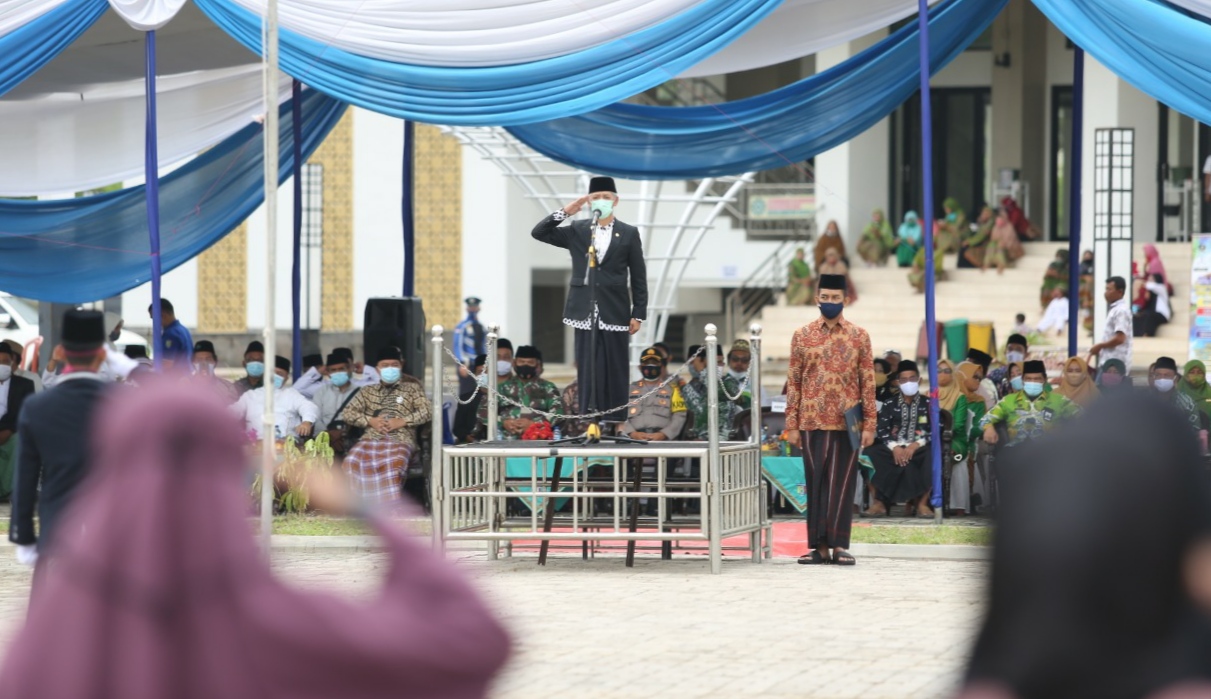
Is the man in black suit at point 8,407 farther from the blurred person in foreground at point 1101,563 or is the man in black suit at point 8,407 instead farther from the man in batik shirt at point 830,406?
the blurred person in foreground at point 1101,563

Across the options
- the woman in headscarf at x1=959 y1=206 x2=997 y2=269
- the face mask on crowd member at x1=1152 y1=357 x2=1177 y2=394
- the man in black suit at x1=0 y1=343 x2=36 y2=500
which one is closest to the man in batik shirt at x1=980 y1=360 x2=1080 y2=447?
the face mask on crowd member at x1=1152 y1=357 x2=1177 y2=394

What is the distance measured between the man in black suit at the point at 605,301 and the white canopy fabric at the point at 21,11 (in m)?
3.70

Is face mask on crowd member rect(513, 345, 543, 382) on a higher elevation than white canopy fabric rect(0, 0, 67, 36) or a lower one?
lower

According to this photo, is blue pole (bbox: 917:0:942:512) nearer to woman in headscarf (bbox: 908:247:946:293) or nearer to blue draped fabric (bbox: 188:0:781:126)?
blue draped fabric (bbox: 188:0:781:126)

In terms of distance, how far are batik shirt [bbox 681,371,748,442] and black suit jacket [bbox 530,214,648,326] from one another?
2776 millimetres

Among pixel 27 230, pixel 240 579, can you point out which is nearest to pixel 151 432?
pixel 240 579

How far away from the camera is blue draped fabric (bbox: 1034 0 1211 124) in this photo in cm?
1113

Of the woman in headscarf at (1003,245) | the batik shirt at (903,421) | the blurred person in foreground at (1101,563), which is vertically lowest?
the batik shirt at (903,421)

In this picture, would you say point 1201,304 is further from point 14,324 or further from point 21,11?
point 14,324

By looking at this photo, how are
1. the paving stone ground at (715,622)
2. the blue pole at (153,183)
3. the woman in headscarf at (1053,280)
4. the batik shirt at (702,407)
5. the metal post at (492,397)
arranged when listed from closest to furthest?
the paving stone ground at (715,622) < the metal post at (492,397) < the blue pole at (153,183) < the batik shirt at (702,407) < the woman in headscarf at (1053,280)

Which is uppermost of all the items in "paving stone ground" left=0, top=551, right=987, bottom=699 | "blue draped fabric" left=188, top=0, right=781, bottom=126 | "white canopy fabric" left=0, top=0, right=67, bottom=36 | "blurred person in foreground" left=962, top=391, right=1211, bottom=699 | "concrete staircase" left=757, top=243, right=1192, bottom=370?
"white canopy fabric" left=0, top=0, right=67, bottom=36

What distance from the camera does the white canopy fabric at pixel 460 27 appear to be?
1216 centimetres

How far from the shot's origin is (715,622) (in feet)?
28.3

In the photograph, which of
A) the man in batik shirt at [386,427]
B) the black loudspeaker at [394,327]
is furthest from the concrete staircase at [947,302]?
the man in batik shirt at [386,427]
